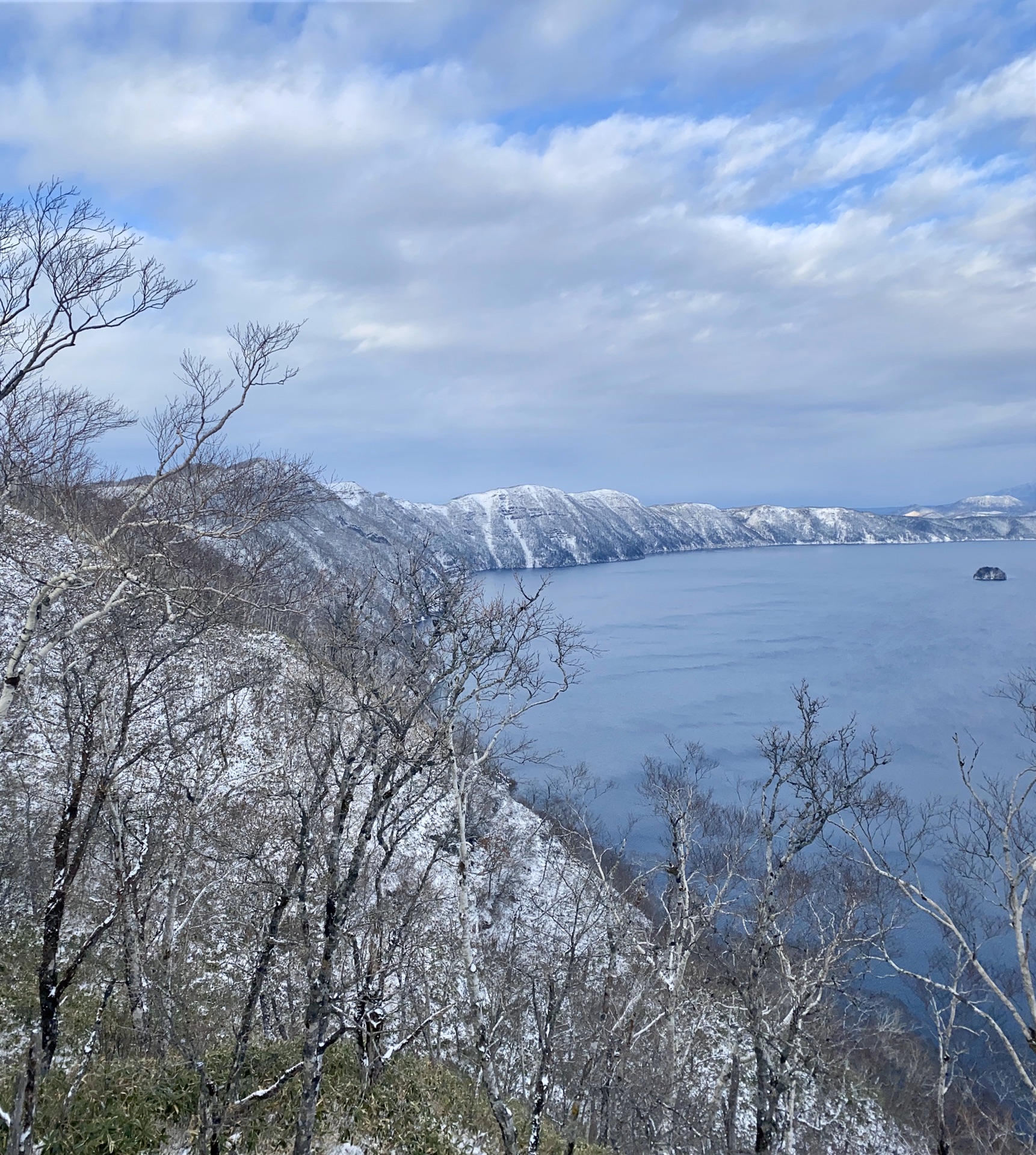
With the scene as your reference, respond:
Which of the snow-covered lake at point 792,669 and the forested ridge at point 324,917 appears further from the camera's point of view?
the snow-covered lake at point 792,669

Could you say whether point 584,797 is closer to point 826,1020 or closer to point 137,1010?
point 826,1020

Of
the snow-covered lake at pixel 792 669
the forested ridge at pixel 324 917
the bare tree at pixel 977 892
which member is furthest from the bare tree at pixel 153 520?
the snow-covered lake at pixel 792 669

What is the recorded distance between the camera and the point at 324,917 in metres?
8.39

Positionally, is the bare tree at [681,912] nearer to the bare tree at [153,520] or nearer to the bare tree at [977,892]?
the bare tree at [977,892]

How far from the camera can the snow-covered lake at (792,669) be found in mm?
36969

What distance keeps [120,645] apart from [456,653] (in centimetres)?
399

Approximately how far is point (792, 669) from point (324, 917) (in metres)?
50.8

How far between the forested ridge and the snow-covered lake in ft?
53.1

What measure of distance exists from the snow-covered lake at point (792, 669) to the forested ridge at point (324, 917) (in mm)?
16195

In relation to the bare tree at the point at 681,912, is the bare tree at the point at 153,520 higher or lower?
higher

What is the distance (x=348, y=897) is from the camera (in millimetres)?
7258

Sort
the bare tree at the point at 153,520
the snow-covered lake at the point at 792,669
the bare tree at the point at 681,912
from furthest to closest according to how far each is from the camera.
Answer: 1. the snow-covered lake at the point at 792,669
2. the bare tree at the point at 681,912
3. the bare tree at the point at 153,520

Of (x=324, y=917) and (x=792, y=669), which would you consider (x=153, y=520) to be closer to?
(x=324, y=917)

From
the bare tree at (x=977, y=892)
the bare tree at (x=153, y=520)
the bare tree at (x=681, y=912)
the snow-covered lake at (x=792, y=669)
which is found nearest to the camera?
the bare tree at (x=153, y=520)
